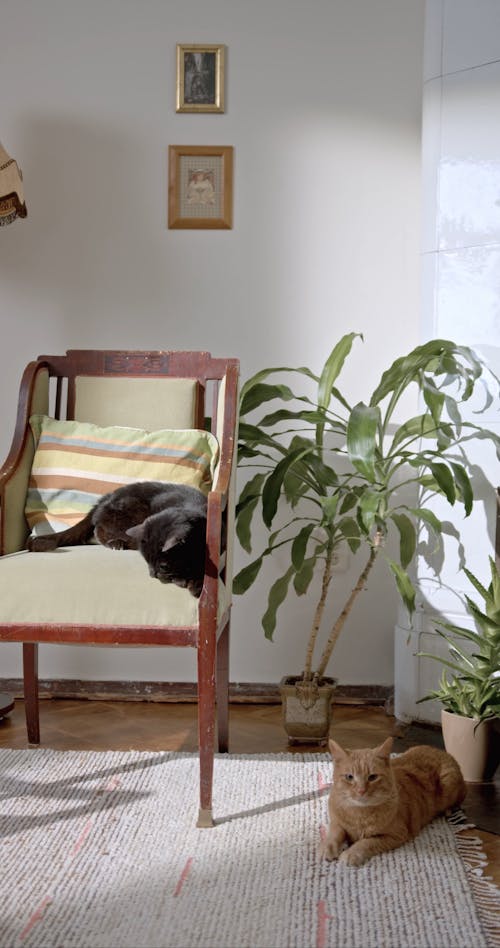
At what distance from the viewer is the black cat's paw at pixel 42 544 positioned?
2240mm

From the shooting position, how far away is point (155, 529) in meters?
2.02

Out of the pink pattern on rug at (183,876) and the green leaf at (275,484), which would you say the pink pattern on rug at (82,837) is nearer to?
the pink pattern on rug at (183,876)

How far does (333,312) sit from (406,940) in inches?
82.2

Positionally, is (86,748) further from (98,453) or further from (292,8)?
(292,8)

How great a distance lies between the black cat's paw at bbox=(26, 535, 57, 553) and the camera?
224 cm

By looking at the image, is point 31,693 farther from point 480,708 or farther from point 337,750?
point 480,708

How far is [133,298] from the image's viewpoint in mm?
3186

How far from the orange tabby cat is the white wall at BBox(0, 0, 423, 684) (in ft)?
4.10

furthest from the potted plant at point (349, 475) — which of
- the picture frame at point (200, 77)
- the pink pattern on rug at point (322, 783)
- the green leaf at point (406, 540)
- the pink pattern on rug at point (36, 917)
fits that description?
the pink pattern on rug at point (36, 917)

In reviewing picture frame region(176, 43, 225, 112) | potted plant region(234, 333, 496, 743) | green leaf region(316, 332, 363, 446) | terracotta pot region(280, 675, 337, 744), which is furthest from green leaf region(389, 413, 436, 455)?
picture frame region(176, 43, 225, 112)

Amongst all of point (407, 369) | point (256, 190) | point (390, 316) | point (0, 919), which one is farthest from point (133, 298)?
point (0, 919)

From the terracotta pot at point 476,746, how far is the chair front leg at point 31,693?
1.10m

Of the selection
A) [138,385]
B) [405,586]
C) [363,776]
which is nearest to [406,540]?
[405,586]

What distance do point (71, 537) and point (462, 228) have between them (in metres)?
1.42
